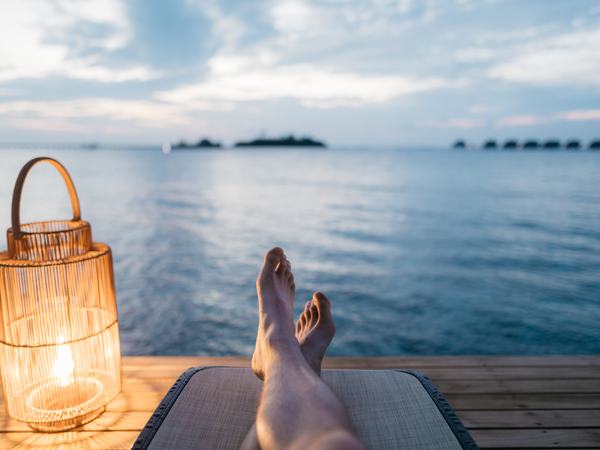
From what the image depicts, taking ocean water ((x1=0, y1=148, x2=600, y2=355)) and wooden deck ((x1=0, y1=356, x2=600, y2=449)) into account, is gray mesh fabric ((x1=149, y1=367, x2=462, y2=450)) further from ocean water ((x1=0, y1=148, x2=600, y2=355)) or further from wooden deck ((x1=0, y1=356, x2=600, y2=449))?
ocean water ((x1=0, y1=148, x2=600, y2=355))

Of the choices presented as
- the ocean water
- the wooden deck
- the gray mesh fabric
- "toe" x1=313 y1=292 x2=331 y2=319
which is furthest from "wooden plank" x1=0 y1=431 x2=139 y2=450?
the ocean water

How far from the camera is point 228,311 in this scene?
6047 mm

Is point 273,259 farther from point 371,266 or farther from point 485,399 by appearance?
point 371,266

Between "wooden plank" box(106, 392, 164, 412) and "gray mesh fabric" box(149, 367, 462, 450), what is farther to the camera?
"wooden plank" box(106, 392, 164, 412)

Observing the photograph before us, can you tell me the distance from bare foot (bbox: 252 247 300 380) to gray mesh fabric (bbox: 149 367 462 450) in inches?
5.3

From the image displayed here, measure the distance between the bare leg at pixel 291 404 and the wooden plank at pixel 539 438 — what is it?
0.84 metres

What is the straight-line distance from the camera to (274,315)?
144 cm

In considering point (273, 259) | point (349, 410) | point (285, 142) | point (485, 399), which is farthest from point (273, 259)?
point (285, 142)

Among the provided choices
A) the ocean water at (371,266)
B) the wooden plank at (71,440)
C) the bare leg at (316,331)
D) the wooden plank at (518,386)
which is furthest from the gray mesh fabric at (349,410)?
the ocean water at (371,266)

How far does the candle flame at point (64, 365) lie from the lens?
4.70ft

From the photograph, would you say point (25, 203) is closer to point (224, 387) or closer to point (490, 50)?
point (224, 387)

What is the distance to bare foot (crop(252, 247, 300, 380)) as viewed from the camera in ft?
4.01

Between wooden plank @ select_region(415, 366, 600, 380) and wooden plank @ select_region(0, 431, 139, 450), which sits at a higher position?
wooden plank @ select_region(0, 431, 139, 450)

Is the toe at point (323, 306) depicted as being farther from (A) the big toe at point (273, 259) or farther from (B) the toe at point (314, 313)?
(A) the big toe at point (273, 259)
